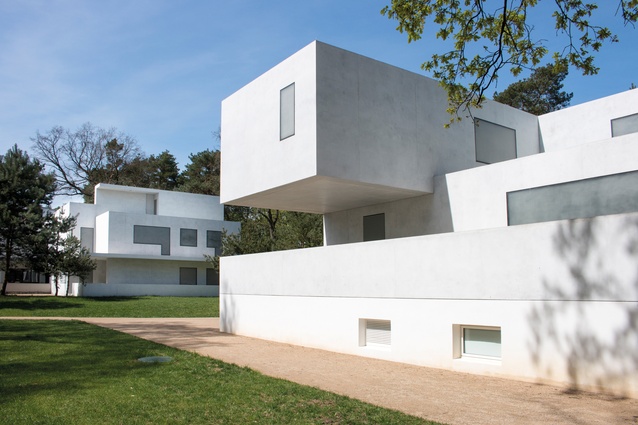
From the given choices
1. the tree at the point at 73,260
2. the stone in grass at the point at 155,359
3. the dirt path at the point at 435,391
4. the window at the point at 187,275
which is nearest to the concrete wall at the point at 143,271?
the window at the point at 187,275

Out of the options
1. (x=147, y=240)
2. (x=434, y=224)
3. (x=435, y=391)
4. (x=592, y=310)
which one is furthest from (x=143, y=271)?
(x=592, y=310)

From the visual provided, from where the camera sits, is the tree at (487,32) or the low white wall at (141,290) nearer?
the tree at (487,32)

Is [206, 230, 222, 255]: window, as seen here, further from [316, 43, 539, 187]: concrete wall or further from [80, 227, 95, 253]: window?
[316, 43, 539, 187]: concrete wall

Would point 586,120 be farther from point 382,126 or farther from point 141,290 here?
point 141,290

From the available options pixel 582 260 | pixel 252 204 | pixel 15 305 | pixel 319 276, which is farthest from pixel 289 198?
pixel 15 305

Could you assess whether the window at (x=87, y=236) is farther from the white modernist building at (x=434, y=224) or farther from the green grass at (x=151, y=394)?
the green grass at (x=151, y=394)

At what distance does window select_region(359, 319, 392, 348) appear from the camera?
1252 centimetres

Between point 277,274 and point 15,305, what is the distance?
61.0 feet

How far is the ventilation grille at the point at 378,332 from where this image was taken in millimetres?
12508

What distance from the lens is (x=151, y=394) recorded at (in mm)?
8047

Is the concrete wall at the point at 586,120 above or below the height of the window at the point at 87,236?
above

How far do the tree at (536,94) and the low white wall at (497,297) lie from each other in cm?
3666

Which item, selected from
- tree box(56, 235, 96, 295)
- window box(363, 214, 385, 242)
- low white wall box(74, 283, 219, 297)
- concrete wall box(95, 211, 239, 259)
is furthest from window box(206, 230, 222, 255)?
window box(363, 214, 385, 242)

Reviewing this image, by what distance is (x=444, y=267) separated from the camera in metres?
11.1
